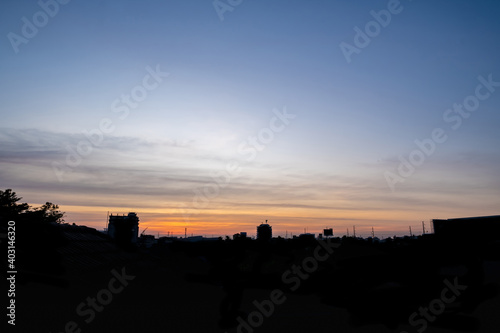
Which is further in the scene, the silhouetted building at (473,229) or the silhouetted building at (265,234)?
the silhouetted building at (265,234)

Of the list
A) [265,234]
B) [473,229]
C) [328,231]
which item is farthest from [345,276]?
[328,231]

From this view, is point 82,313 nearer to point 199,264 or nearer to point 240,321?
point 240,321

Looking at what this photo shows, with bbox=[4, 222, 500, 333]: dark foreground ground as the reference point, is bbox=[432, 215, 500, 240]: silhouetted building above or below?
above

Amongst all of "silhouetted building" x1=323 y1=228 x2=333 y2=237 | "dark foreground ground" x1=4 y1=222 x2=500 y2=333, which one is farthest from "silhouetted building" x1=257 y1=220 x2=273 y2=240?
"silhouetted building" x1=323 y1=228 x2=333 y2=237

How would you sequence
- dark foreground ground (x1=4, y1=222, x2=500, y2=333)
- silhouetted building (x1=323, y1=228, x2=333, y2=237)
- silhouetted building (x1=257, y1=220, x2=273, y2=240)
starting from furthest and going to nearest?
1. silhouetted building (x1=323, y1=228, x2=333, y2=237)
2. silhouetted building (x1=257, y1=220, x2=273, y2=240)
3. dark foreground ground (x1=4, y1=222, x2=500, y2=333)

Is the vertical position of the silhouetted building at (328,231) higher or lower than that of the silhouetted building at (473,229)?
lower

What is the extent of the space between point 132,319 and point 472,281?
33.6 ft

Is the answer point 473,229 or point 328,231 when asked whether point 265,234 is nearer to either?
point 473,229

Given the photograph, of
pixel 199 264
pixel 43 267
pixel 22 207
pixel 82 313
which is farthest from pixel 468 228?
pixel 22 207

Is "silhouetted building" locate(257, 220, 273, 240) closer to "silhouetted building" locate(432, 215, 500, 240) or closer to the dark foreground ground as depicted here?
the dark foreground ground

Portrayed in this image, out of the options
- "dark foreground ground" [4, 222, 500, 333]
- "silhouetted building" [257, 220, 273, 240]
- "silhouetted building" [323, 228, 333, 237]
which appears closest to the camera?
"dark foreground ground" [4, 222, 500, 333]

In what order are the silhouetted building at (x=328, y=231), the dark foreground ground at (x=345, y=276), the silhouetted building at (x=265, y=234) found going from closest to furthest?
the dark foreground ground at (x=345, y=276)
the silhouetted building at (x=265, y=234)
the silhouetted building at (x=328, y=231)

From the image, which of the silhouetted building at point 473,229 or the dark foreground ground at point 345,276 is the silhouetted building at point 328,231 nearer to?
the dark foreground ground at point 345,276

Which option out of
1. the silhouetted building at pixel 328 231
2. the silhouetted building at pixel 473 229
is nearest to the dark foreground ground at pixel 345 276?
the silhouetted building at pixel 473 229
